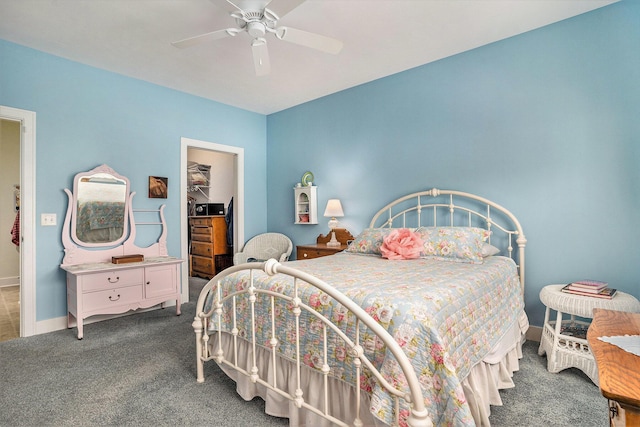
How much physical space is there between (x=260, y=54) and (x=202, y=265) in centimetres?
411

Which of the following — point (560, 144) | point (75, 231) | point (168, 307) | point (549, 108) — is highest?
point (549, 108)

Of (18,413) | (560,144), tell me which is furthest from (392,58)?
(18,413)

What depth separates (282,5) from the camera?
6.68 feet

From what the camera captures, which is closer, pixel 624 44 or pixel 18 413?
pixel 18 413

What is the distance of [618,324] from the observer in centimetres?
111

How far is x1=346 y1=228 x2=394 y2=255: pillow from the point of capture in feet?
10.1

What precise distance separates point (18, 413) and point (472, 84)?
13.3ft

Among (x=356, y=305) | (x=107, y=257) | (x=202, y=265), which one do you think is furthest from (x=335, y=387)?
(x=202, y=265)

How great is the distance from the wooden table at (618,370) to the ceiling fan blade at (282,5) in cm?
209

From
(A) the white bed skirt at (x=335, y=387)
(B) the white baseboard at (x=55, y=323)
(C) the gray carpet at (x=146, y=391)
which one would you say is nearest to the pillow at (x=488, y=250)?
(A) the white bed skirt at (x=335, y=387)

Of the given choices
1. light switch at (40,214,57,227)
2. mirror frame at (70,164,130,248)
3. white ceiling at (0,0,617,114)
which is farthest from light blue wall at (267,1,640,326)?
light switch at (40,214,57,227)

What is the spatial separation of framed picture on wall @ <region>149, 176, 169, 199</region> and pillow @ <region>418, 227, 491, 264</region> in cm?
295

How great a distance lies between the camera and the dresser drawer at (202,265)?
5.53m

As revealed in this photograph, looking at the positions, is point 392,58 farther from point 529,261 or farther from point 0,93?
point 0,93
